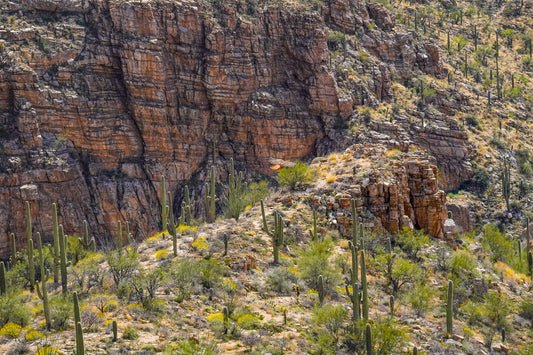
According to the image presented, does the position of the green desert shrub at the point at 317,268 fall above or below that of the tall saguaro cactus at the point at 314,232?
below

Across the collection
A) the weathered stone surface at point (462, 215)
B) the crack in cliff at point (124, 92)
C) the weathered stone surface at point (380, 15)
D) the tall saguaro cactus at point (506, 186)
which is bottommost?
the weathered stone surface at point (462, 215)

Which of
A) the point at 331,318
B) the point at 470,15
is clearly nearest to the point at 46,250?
the point at 331,318

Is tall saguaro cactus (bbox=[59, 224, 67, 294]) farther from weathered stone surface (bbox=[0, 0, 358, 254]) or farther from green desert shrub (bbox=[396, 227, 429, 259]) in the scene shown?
weathered stone surface (bbox=[0, 0, 358, 254])

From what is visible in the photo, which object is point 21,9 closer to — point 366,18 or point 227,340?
Answer: point 366,18

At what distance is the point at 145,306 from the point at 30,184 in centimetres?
2767

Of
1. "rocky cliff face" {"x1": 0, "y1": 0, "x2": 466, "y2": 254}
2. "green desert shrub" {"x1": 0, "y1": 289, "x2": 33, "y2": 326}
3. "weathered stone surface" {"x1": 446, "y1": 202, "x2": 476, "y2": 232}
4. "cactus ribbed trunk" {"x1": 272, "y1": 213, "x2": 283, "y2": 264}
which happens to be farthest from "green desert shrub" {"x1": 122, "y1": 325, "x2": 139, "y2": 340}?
"weathered stone surface" {"x1": 446, "y1": 202, "x2": 476, "y2": 232}

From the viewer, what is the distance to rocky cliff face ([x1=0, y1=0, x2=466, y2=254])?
4506 centimetres

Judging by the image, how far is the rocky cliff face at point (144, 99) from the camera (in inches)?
1774

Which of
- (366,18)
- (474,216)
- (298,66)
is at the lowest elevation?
(474,216)

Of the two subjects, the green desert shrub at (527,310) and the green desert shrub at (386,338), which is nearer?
the green desert shrub at (386,338)

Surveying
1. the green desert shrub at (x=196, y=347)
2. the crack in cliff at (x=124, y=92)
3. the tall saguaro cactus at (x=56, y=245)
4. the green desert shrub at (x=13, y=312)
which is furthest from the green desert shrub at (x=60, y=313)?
the crack in cliff at (x=124, y=92)

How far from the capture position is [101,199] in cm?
4728

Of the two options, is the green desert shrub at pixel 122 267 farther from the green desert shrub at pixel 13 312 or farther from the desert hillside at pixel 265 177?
the green desert shrub at pixel 13 312

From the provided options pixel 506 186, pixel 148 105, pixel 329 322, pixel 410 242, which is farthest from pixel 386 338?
pixel 506 186
